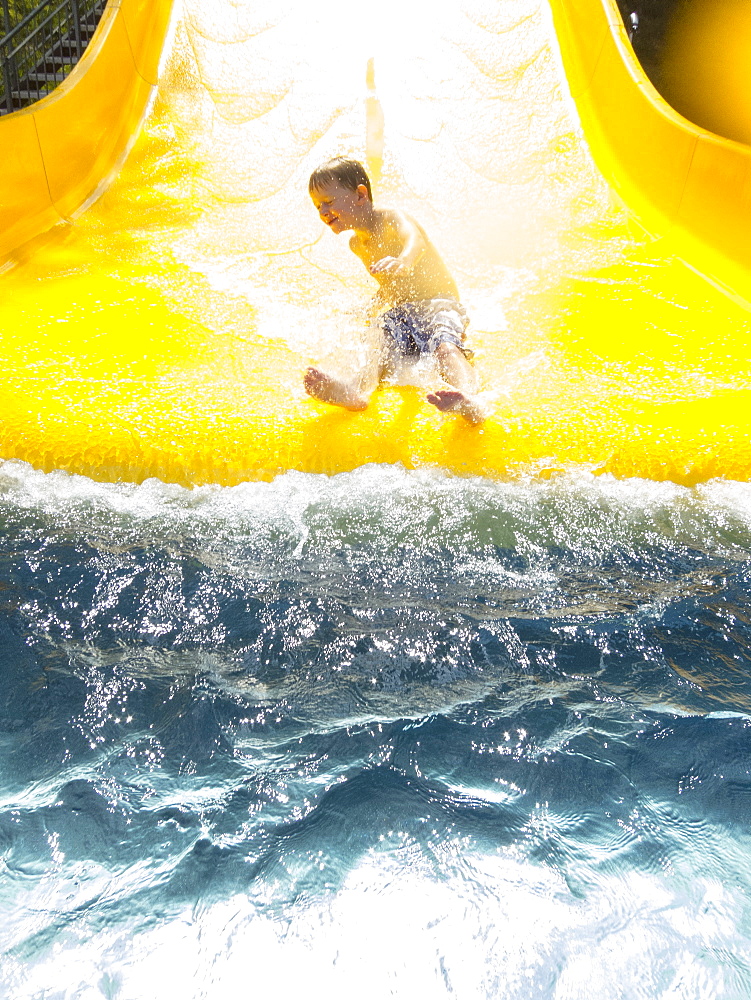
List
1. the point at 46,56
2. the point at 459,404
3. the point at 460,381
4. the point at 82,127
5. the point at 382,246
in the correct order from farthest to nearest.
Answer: the point at 46,56
the point at 82,127
the point at 382,246
the point at 460,381
the point at 459,404

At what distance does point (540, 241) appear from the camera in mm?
3375

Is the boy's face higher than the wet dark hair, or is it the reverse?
the wet dark hair

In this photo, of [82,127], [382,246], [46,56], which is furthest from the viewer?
[46,56]

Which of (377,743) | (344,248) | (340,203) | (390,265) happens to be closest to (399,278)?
(390,265)

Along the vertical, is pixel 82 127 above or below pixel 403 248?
above

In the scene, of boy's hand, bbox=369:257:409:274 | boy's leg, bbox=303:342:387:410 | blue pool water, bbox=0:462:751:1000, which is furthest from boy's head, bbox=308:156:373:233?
blue pool water, bbox=0:462:751:1000

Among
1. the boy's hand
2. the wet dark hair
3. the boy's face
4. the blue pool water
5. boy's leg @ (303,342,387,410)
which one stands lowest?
the blue pool water

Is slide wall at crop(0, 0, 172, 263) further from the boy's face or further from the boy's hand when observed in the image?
the boy's hand

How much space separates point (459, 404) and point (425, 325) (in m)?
0.44

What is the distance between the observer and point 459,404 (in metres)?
2.17

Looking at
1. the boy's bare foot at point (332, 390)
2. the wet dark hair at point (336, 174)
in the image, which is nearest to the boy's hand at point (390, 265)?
the wet dark hair at point (336, 174)

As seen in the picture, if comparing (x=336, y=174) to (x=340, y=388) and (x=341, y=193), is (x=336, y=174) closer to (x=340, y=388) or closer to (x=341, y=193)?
(x=341, y=193)

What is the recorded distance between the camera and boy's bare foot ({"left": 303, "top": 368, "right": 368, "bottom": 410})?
2213 millimetres

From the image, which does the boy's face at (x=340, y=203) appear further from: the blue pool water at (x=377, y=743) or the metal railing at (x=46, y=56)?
the metal railing at (x=46, y=56)
